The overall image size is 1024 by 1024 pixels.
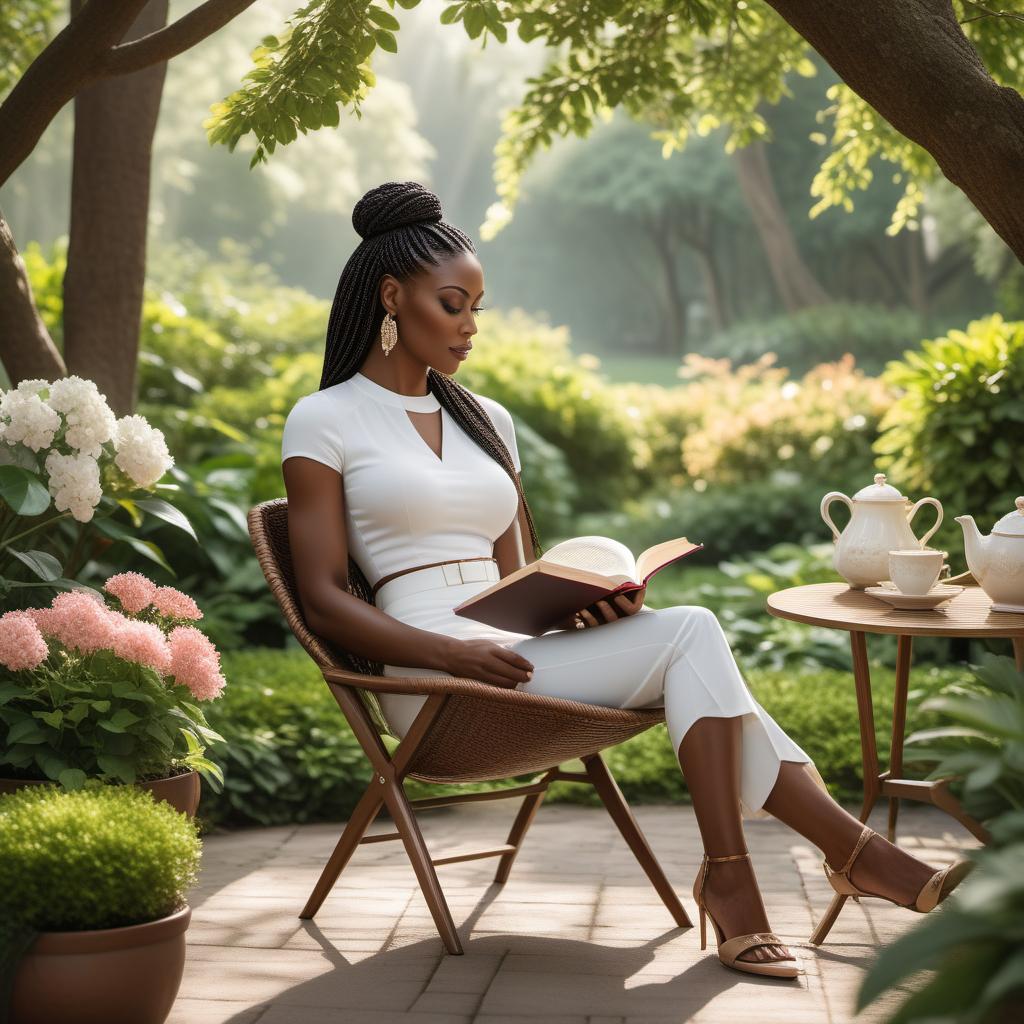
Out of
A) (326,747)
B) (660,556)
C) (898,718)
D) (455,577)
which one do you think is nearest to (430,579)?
(455,577)

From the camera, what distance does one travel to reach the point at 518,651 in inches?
118

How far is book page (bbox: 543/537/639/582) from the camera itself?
2.88m

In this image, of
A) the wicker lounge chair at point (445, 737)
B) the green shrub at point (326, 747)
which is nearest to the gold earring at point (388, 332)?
the wicker lounge chair at point (445, 737)

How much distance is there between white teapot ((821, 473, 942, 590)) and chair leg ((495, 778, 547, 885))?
0.98 metres

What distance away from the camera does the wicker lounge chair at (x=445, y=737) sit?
2795 millimetres

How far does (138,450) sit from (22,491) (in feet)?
0.97

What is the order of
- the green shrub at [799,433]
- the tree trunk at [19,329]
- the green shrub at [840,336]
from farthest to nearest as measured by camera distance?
1. the green shrub at [840,336]
2. the green shrub at [799,433]
3. the tree trunk at [19,329]

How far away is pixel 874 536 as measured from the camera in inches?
131

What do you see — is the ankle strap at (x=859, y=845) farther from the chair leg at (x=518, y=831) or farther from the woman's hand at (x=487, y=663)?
the chair leg at (x=518, y=831)

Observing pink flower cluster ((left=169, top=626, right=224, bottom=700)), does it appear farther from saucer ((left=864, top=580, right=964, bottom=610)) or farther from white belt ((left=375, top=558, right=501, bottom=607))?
saucer ((left=864, top=580, right=964, bottom=610))

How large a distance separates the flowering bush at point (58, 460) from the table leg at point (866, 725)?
1772 mm

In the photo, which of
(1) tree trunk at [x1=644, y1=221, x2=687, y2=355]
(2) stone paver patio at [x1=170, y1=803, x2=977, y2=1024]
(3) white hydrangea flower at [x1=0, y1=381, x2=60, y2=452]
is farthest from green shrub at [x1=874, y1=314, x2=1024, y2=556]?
(1) tree trunk at [x1=644, y1=221, x2=687, y2=355]

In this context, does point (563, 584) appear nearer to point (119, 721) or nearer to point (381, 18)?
point (119, 721)

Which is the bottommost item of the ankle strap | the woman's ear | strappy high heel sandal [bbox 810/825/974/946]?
strappy high heel sandal [bbox 810/825/974/946]
